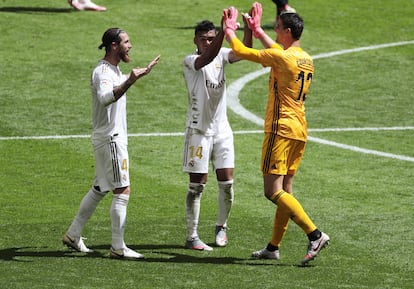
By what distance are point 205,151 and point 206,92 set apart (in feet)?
2.04

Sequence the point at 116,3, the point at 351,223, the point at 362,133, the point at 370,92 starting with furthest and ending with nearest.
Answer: the point at 116,3 → the point at 370,92 → the point at 362,133 → the point at 351,223

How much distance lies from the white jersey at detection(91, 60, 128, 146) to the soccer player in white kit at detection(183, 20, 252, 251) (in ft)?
3.02

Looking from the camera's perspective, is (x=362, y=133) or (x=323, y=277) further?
(x=362, y=133)

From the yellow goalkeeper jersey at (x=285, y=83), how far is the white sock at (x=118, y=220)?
1624 millimetres

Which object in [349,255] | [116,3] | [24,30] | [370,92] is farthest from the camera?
[116,3]

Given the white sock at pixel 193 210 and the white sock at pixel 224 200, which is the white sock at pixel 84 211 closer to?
the white sock at pixel 193 210

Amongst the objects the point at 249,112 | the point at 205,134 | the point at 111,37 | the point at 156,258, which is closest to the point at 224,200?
the point at 205,134

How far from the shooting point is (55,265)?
1196cm

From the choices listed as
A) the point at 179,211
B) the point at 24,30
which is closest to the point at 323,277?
the point at 179,211

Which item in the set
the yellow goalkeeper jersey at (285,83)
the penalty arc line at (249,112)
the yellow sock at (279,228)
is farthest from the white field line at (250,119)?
the yellow goalkeeper jersey at (285,83)

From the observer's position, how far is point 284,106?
40.2 ft

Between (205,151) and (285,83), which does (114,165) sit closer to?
(205,151)

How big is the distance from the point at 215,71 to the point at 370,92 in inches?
382

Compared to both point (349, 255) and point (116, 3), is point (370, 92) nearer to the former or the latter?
point (116, 3)
